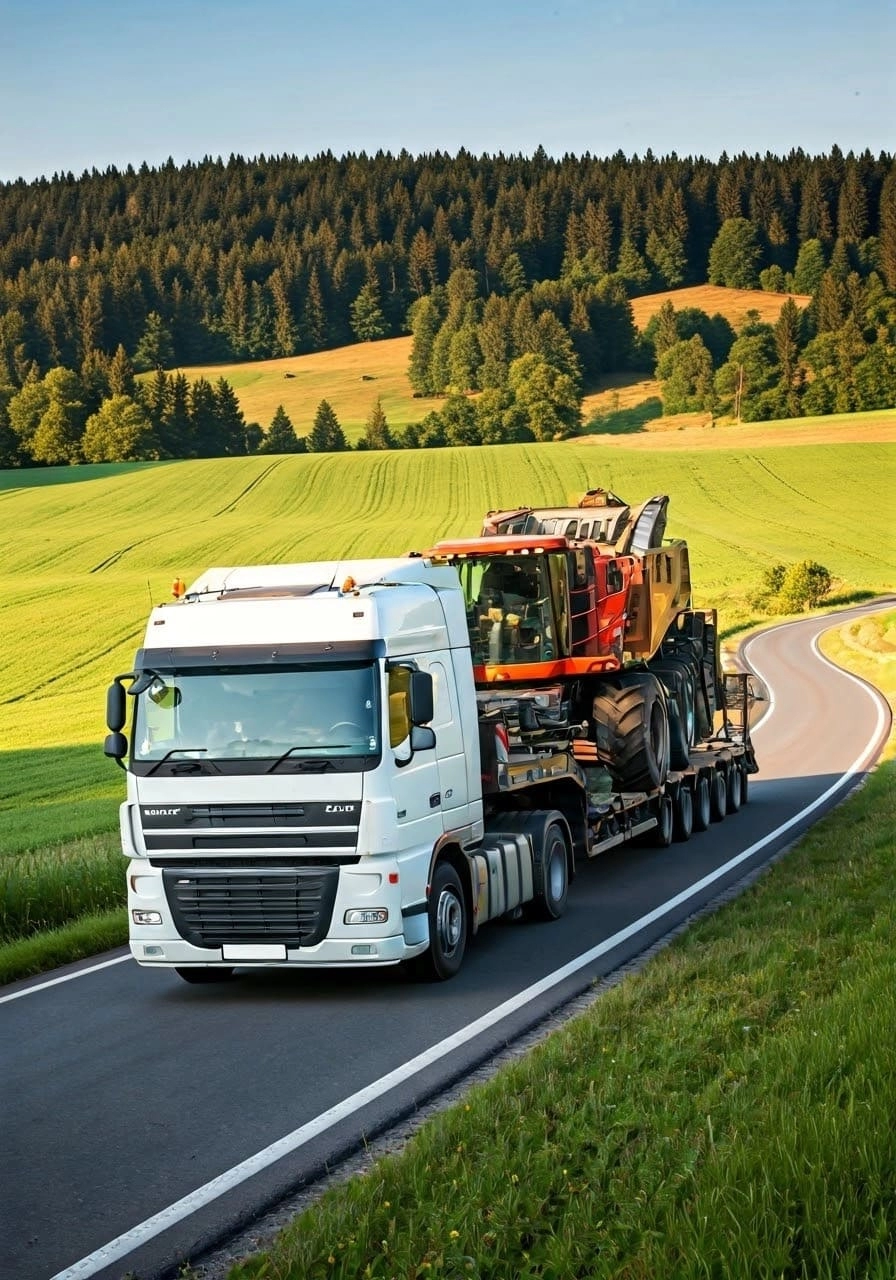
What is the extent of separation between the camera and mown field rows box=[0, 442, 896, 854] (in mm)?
55750

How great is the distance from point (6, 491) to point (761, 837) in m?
90.5

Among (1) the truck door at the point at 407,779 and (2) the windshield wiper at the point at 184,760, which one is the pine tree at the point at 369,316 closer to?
(1) the truck door at the point at 407,779

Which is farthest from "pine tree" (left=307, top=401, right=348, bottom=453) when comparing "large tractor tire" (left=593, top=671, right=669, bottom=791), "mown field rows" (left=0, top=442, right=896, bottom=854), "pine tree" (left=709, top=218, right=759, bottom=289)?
"large tractor tire" (left=593, top=671, right=669, bottom=791)

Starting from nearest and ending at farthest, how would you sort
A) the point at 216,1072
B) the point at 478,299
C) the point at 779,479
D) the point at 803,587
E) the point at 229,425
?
the point at 216,1072, the point at 803,587, the point at 779,479, the point at 229,425, the point at 478,299

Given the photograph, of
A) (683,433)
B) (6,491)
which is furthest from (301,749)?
(683,433)

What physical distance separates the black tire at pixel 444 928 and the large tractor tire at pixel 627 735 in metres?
7.28

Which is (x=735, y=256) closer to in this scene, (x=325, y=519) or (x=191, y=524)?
(x=325, y=519)

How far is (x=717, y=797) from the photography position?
24.0 metres

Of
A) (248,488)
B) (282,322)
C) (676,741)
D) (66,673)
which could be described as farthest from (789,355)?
(676,741)

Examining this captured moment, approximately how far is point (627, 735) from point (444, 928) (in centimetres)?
792

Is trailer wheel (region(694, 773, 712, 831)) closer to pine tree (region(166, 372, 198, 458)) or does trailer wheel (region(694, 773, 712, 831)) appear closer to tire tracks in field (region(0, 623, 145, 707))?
tire tracks in field (region(0, 623, 145, 707))

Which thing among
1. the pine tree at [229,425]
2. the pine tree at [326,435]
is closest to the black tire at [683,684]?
the pine tree at [326,435]

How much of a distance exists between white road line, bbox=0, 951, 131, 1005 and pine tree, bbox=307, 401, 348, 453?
113 meters

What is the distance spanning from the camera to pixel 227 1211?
6.81 metres
